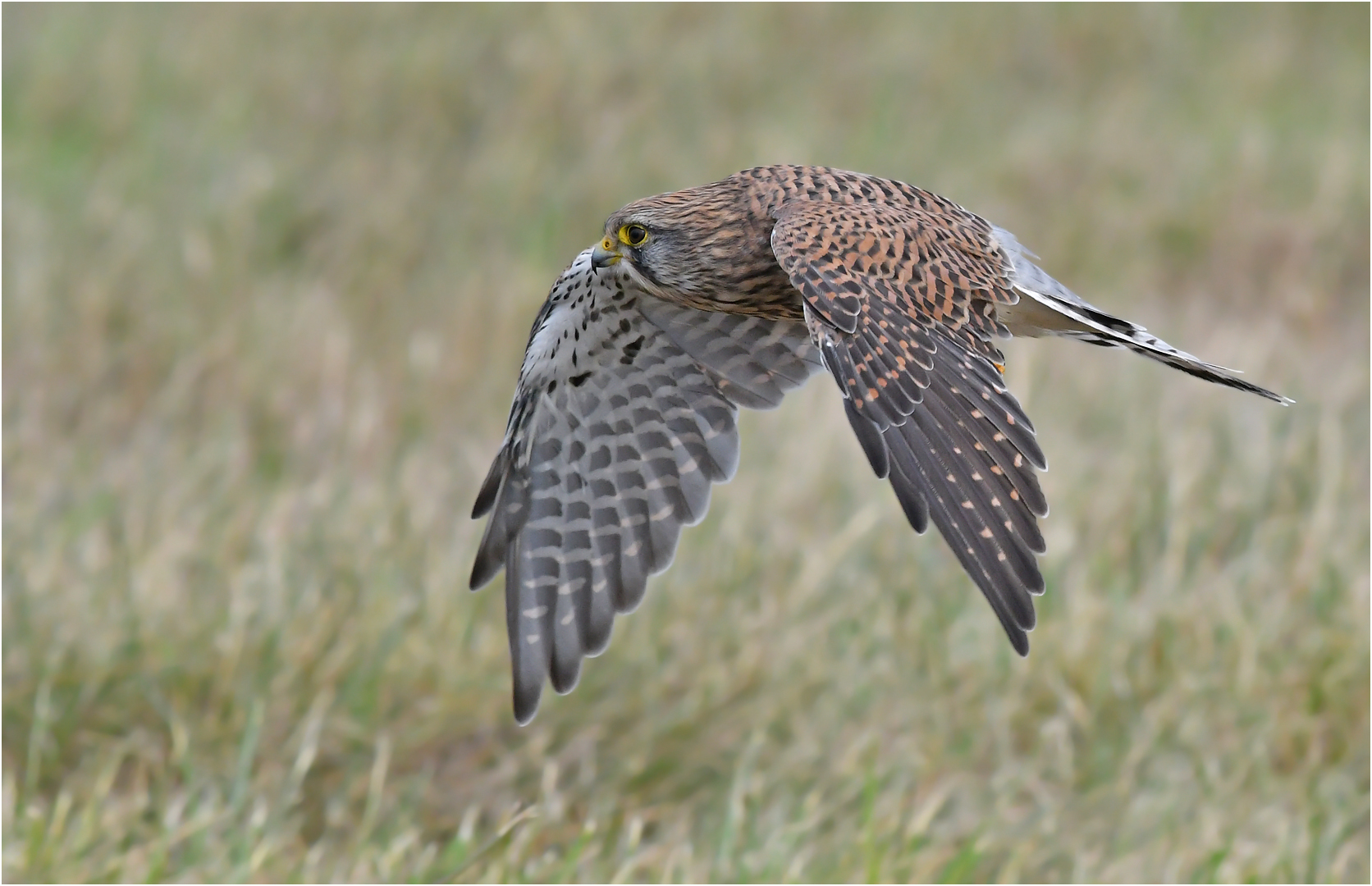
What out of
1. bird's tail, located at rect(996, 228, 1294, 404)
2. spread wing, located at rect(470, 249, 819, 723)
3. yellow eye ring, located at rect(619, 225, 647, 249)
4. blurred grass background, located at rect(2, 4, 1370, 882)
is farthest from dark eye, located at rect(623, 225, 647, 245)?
blurred grass background, located at rect(2, 4, 1370, 882)

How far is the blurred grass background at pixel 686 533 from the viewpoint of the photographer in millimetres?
3816

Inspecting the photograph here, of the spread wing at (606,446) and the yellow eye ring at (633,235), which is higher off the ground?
the yellow eye ring at (633,235)

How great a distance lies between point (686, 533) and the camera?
191 inches

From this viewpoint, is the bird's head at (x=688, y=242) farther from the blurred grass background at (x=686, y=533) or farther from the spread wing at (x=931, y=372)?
the blurred grass background at (x=686, y=533)

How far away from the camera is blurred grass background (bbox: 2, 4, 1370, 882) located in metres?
3.82

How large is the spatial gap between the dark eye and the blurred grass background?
1129mm

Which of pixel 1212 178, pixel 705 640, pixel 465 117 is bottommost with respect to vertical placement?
pixel 705 640

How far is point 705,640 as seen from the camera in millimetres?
4355

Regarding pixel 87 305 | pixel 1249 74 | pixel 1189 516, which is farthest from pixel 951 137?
pixel 87 305

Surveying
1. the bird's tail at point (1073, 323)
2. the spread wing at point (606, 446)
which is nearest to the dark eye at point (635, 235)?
the spread wing at point (606, 446)

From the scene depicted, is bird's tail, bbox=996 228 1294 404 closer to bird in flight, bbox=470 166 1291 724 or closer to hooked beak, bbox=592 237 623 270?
bird in flight, bbox=470 166 1291 724

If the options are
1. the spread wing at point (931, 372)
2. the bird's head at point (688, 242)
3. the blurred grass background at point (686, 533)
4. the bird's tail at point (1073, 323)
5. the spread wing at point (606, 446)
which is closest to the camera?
the spread wing at point (931, 372)

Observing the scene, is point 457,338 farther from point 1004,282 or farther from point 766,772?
point 1004,282

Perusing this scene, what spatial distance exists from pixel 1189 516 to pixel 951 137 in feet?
11.7
